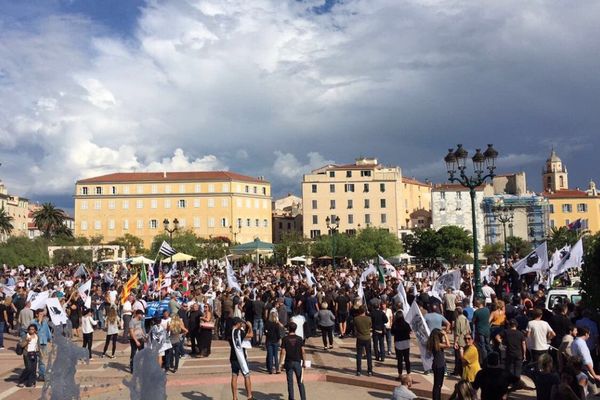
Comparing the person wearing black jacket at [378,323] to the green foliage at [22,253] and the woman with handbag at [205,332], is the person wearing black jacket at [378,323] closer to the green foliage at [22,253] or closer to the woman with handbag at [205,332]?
the woman with handbag at [205,332]

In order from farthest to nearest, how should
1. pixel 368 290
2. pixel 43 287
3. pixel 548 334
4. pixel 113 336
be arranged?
1. pixel 43 287
2. pixel 368 290
3. pixel 113 336
4. pixel 548 334

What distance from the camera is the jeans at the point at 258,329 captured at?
18.6m

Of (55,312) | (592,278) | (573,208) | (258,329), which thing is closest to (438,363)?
(592,278)

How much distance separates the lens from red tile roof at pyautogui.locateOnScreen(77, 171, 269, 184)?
110688 millimetres

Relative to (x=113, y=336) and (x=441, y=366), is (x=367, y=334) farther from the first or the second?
(x=113, y=336)

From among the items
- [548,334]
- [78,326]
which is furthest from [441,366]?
[78,326]

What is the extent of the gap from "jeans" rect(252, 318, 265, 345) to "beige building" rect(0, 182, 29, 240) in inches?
4832

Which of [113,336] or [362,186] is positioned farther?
[362,186]

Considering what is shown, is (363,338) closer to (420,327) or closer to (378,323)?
(378,323)

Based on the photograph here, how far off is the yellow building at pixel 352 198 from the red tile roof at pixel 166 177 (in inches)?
645

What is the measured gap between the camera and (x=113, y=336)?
56.1ft

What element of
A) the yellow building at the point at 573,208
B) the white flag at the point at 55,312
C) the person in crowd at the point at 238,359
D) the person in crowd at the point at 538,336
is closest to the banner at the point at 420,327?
the person in crowd at the point at 538,336

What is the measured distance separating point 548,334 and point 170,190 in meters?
103

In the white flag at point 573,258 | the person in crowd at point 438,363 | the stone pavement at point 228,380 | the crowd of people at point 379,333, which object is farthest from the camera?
the white flag at point 573,258
